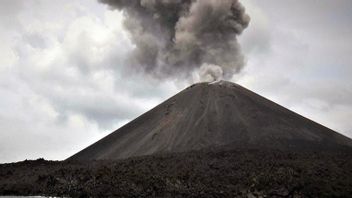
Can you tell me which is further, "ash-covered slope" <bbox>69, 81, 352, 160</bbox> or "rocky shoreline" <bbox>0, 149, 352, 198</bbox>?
"ash-covered slope" <bbox>69, 81, 352, 160</bbox>

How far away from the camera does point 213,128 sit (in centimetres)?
9212

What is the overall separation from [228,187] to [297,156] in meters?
16.8

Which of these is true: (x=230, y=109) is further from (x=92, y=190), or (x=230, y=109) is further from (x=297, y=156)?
(x=92, y=190)

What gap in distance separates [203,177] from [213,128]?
28.6 metres

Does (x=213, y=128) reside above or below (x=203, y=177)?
above

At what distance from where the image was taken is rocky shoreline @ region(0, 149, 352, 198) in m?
59.1

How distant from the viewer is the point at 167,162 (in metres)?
71.9

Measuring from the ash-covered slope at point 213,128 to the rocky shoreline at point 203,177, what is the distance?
32.9 feet

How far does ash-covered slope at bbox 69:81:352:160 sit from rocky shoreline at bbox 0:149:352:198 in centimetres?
1001

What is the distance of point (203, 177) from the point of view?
2525 inches

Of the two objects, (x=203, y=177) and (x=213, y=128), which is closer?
(x=203, y=177)

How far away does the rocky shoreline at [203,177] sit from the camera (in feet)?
194

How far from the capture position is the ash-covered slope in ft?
283

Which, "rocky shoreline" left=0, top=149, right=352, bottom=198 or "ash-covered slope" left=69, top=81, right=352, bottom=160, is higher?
"ash-covered slope" left=69, top=81, right=352, bottom=160
